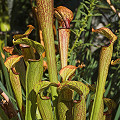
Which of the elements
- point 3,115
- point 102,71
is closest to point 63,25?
point 102,71

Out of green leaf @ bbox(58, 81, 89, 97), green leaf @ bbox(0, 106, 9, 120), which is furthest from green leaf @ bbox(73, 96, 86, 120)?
green leaf @ bbox(0, 106, 9, 120)

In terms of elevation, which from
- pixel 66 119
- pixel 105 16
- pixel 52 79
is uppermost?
pixel 105 16

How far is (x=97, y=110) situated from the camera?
37 centimetres

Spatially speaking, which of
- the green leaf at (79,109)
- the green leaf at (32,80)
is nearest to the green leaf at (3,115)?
the green leaf at (32,80)

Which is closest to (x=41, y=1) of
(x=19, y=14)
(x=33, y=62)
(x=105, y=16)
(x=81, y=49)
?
(x=33, y=62)

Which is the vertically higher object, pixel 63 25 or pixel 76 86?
pixel 63 25

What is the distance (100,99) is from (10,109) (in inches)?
8.2

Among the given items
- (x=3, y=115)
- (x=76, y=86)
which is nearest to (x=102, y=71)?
(x=76, y=86)

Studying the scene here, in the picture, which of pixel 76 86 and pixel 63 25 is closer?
pixel 76 86

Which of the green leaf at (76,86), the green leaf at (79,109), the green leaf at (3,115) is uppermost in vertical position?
the green leaf at (76,86)

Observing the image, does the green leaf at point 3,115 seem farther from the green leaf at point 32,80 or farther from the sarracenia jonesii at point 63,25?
the sarracenia jonesii at point 63,25

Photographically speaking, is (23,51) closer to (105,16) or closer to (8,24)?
(105,16)

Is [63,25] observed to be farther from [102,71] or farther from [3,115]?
[3,115]

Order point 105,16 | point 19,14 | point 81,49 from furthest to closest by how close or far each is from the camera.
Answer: point 19,14 → point 105,16 → point 81,49
